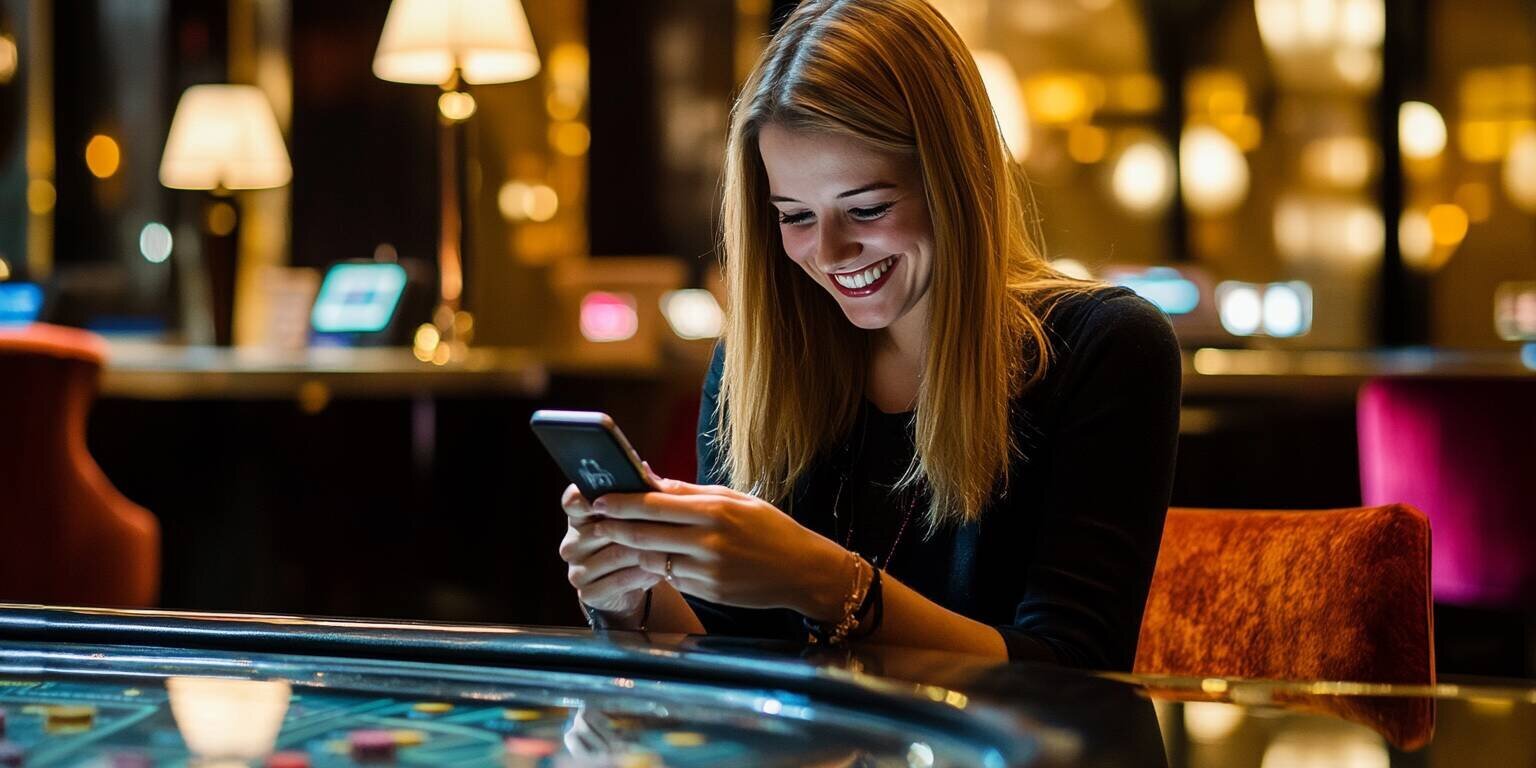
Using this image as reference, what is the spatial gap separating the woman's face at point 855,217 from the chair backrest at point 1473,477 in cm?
164

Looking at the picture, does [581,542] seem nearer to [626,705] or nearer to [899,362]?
[626,705]

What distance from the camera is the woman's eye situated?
143cm

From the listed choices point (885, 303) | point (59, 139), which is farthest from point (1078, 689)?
point (59, 139)

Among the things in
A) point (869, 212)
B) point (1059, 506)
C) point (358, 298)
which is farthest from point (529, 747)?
point (358, 298)

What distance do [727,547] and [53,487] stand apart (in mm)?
2233

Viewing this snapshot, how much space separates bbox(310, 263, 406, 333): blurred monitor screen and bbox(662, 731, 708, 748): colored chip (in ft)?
12.8

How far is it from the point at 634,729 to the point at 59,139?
6.22 m

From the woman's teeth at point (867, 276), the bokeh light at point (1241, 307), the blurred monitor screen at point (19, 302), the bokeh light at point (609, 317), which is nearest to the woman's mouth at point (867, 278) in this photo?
the woman's teeth at point (867, 276)

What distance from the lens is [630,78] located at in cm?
660

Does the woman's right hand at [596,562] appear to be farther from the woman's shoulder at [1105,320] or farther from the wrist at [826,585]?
the woman's shoulder at [1105,320]

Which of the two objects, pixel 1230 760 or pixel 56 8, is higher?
pixel 56 8

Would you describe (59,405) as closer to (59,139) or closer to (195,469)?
(195,469)

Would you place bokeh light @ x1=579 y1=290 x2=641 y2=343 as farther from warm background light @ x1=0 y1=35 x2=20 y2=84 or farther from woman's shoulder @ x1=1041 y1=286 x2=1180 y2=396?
woman's shoulder @ x1=1041 y1=286 x2=1180 y2=396

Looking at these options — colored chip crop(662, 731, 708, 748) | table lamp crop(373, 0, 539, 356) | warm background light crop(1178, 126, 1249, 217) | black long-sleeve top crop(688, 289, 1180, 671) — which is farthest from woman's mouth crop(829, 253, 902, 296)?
warm background light crop(1178, 126, 1249, 217)
